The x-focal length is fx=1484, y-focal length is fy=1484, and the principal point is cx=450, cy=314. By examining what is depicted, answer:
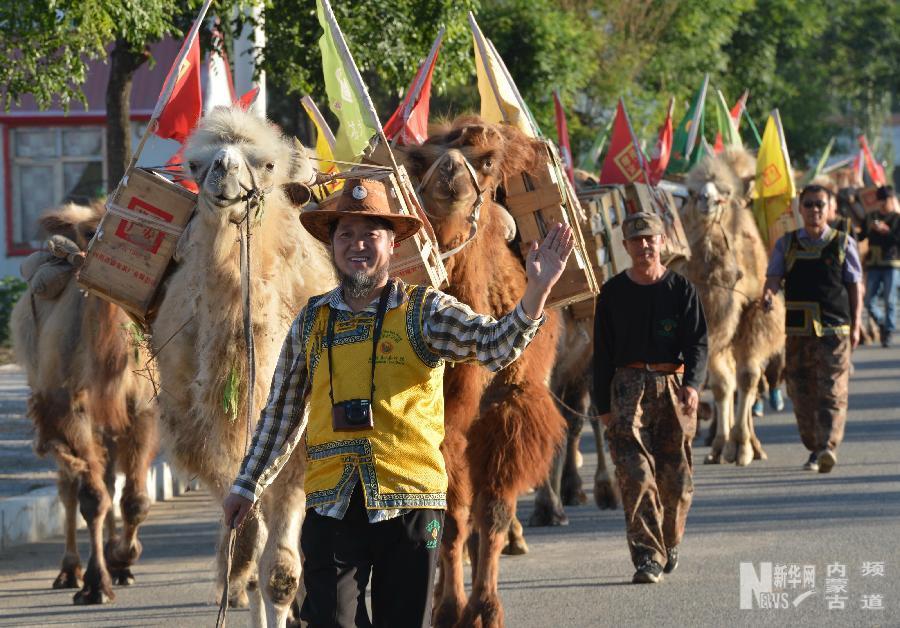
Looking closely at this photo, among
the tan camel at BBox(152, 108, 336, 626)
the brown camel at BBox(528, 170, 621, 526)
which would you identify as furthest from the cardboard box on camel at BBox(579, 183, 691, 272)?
the tan camel at BBox(152, 108, 336, 626)

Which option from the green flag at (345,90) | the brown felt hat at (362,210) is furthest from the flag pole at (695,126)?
the brown felt hat at (362,210)

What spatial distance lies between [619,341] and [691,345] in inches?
16.1

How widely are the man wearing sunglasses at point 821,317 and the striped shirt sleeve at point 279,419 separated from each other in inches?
268

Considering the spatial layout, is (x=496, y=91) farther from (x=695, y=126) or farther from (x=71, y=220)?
(x=695, y=126)

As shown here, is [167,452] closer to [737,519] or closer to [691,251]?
[737,519]

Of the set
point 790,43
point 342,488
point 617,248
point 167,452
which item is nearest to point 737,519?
point 617,248

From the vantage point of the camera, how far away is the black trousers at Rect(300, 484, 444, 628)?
4703mm

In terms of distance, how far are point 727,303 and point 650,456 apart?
4.75 m

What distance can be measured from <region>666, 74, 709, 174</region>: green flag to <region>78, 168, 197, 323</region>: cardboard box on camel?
Answer: 8613 millimetres

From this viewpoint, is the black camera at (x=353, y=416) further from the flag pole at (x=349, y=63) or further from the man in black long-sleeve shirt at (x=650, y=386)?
the man in black long-sleeve shirt at (x=650, y=386)

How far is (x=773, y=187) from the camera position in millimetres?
13961

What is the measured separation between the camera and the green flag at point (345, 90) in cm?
683

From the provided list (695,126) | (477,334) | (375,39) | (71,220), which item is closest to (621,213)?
(375,39)
